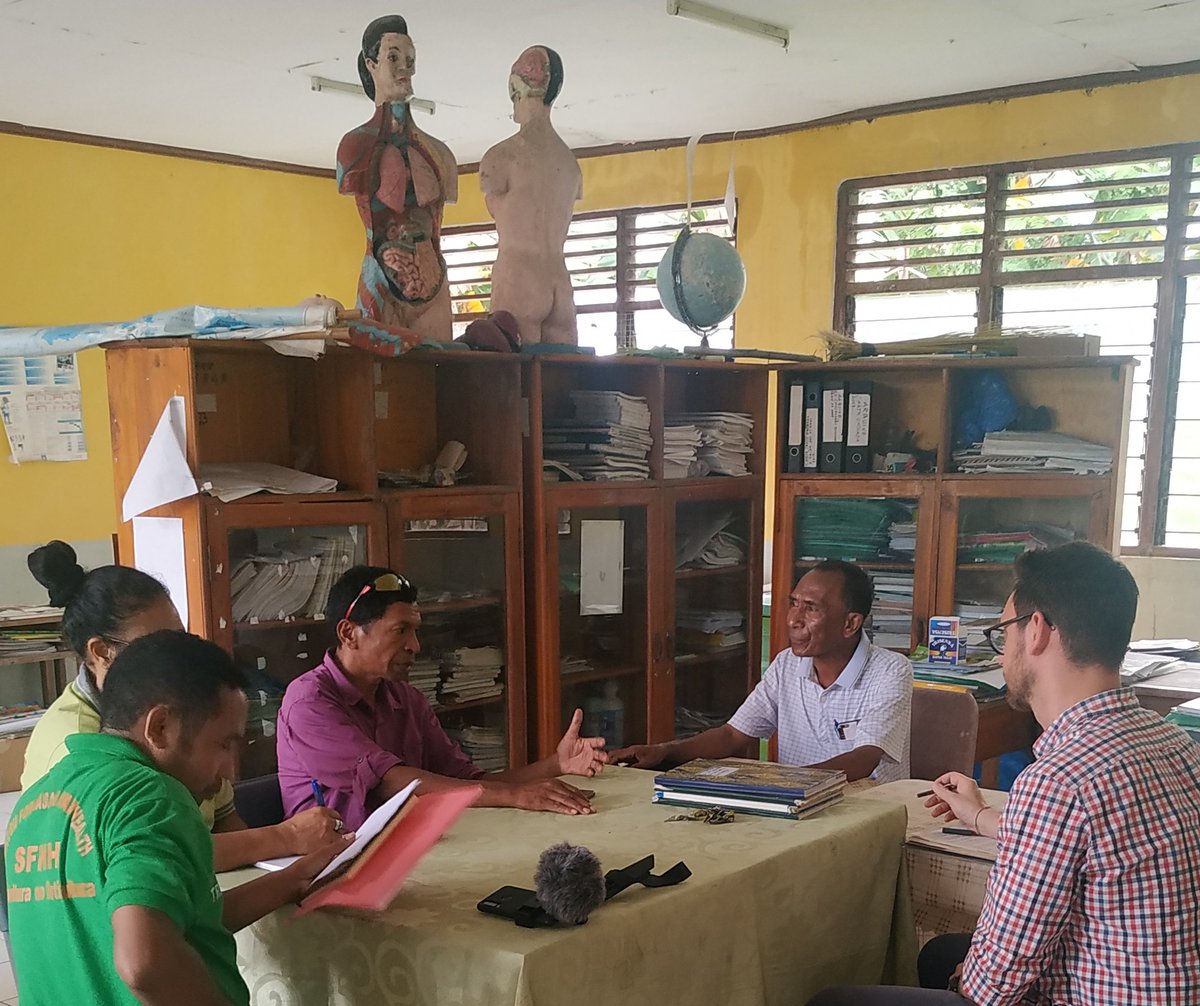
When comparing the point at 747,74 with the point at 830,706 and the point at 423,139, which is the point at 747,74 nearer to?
the point at 423,139

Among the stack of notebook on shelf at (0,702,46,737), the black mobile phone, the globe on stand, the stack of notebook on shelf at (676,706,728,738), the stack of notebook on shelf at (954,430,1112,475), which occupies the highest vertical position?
the globe on stand

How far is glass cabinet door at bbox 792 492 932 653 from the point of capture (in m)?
4.11

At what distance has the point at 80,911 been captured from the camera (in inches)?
52.5

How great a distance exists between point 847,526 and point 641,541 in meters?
0.87

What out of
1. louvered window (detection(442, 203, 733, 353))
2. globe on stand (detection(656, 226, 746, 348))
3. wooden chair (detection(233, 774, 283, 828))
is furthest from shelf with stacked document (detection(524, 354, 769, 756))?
louvered window (detection(442, 203, 733, 353))

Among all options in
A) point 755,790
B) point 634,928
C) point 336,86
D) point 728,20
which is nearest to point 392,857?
point 634,928

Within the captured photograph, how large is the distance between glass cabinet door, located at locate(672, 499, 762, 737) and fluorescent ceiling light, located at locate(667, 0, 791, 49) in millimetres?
1774

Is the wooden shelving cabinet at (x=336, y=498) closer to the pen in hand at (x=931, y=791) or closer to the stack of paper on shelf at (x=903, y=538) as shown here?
the pen in hand at (x=931, y=791)

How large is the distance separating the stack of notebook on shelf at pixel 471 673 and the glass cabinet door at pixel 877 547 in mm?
Answer: 1222

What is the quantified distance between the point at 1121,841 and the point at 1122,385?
2.84 m

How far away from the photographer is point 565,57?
470 cm

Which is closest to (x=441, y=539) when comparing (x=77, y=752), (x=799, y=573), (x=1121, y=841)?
(x=799, y=573)

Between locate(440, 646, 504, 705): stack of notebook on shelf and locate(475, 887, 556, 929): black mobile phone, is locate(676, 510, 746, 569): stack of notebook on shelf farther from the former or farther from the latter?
locate(475, 887, 556, 929): black mobile phone

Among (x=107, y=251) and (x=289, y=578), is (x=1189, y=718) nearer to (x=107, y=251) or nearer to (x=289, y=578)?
(x=289, y=578)
